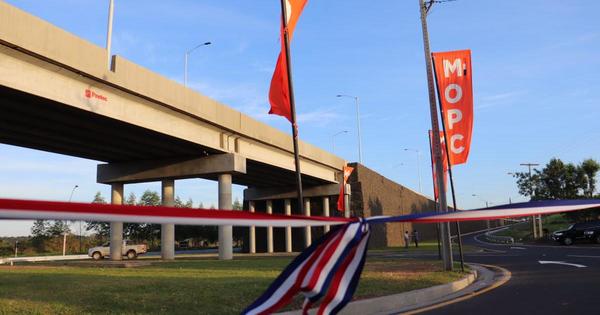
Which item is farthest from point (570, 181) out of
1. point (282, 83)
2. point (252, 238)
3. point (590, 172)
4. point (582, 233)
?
point (282, 83)

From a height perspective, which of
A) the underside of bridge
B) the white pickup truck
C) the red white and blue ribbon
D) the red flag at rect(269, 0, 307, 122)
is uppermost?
the underside of bridge

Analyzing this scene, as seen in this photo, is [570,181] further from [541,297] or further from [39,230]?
[39,230]

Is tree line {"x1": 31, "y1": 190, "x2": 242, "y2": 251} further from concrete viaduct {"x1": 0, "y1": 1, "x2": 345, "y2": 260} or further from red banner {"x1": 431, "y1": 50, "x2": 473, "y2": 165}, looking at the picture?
red banner {"x1": 431, "y1": 50, "x2": 473, "y2": 165}

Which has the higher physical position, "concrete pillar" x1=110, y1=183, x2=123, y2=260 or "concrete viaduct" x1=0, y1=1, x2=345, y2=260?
"concrete viaduct" x1=0, y1=1, x2=345, y2=260

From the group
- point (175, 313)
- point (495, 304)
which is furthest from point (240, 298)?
point (495, 304)

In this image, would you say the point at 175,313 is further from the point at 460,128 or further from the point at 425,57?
the point at 425,57

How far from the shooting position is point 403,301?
9.38 metres

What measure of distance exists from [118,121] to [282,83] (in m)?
14.4

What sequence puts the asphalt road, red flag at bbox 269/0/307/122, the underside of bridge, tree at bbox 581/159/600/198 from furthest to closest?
tree at bbox 581/159/600/198 → the underside of bridge → red flag at bbox 269/0/307/122 → the asphalt road

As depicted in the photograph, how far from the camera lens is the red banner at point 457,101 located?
15164 mm

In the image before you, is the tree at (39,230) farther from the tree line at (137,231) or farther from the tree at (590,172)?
the tree at (590,172)

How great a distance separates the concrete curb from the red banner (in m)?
4.79

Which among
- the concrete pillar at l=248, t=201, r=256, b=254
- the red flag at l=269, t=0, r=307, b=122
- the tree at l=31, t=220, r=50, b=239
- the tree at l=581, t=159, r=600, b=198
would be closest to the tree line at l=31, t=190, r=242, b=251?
the tree at l=31, t=220, r=50, b=239

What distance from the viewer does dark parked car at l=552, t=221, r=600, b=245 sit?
109 ft
